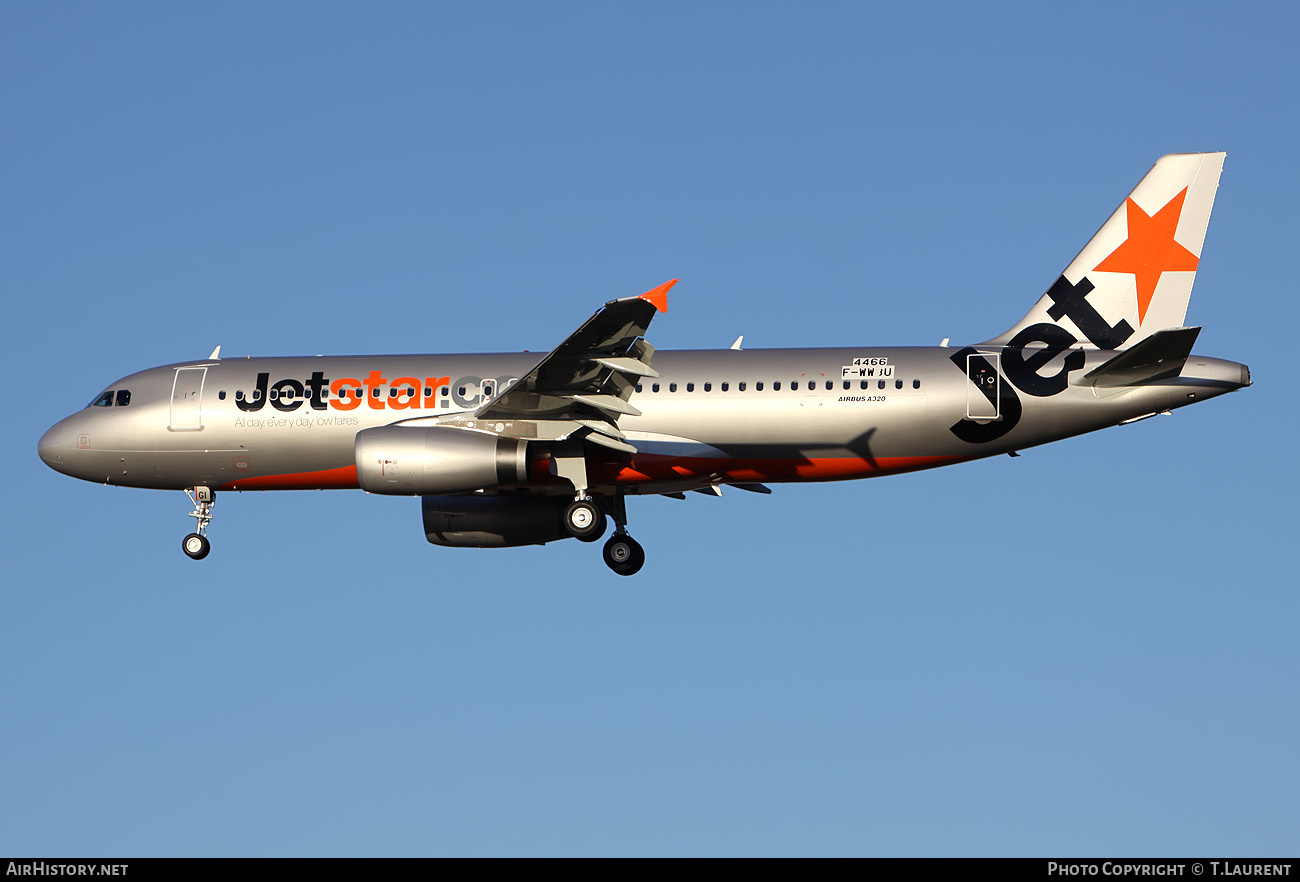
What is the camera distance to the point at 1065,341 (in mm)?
31484

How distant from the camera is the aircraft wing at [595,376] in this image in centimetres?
2734

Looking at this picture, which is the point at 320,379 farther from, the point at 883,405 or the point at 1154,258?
the point at 1154,258

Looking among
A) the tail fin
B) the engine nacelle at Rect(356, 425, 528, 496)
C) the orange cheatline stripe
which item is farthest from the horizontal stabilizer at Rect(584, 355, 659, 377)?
the tail fin

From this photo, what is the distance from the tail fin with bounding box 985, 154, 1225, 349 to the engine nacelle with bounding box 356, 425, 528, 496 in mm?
10867

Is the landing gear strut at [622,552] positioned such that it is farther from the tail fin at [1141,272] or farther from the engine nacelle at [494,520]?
the tail fin at [1141,272]

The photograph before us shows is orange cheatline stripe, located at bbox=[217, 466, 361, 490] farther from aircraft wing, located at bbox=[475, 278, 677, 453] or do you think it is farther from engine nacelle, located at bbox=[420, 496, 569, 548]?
aircraft wing, located at bbox=[475, 278, 677, 453]
